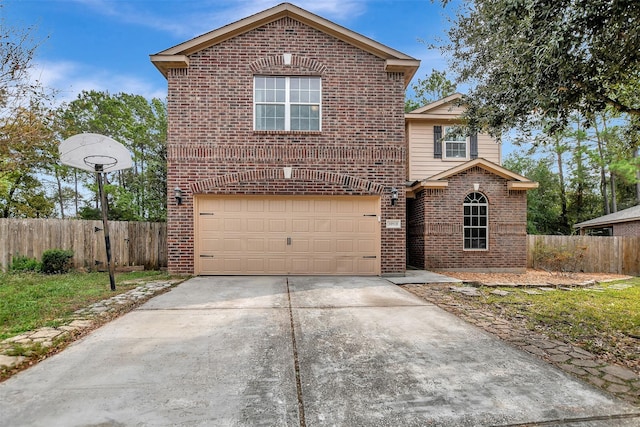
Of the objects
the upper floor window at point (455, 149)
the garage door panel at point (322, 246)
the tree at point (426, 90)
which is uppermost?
the tree at point (426, 90)

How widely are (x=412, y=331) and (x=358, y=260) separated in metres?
4.55

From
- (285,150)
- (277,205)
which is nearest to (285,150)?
(285,150)

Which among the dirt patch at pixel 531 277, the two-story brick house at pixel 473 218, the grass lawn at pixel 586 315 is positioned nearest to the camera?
the grass lawn at pixel 586 315

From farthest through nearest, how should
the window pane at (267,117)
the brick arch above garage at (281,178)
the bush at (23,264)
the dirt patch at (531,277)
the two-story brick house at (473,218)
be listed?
the two-story brick house at (473,218), the dirt patch at (531,277), the bush at (23,264), the window pane at (267,117), the brick arch above garage at (281,178)

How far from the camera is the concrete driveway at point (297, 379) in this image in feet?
7.47

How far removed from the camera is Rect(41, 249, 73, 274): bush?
889cm

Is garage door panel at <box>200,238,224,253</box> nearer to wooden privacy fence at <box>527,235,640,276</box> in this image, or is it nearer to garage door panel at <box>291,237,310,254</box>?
garage door panel at <box>291,237,310,254</box>

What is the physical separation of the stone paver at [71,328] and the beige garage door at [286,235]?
221 centimetres

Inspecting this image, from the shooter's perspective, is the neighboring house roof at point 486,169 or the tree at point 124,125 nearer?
the neighboring house roof at point 486,169

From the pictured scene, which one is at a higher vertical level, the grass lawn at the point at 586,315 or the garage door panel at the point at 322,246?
the garage door panel at the point at 322,246

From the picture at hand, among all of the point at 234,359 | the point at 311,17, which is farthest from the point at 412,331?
the point at 311,17

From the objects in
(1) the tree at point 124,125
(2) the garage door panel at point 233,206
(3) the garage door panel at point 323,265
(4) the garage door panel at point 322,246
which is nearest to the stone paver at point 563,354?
(3) the garage door panel at point 323,265

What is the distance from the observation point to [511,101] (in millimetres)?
5207

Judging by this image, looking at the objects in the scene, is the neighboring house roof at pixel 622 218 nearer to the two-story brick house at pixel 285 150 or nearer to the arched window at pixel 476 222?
the arched window at pixel 476 222
